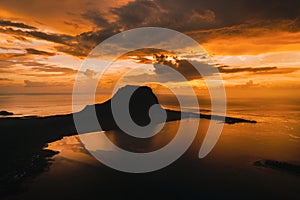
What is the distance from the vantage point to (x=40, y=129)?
54.8 meters

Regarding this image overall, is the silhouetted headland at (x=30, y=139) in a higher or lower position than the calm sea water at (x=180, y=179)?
higher

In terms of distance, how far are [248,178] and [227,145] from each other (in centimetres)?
2057

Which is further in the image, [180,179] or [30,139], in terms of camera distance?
[30,139]

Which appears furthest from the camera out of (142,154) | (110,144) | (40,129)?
(40,129)

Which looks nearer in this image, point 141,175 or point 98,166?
point 141,175

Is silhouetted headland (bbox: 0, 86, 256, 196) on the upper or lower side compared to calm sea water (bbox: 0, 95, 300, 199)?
upper

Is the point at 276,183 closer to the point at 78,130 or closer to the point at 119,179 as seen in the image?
the point at 119,179

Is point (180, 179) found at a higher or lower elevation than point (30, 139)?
lower

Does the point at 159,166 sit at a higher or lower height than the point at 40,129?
lower

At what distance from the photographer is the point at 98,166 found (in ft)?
108

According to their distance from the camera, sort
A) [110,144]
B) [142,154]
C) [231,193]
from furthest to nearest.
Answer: [110,144] → [142,154] → [231,193]

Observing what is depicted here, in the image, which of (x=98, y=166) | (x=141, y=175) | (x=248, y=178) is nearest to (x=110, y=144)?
(x=98, y=166)

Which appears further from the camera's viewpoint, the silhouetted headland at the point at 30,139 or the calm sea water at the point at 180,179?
the silhouetted headland at the point at 30,139

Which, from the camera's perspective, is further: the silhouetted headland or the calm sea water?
the silhouetted headland
